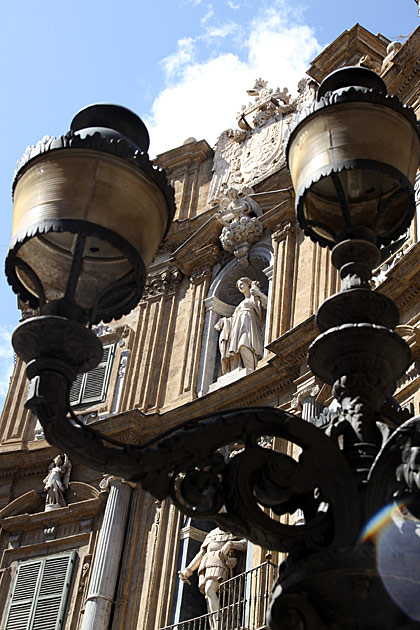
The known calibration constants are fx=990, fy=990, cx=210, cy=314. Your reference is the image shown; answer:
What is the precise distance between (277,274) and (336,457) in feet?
41.7

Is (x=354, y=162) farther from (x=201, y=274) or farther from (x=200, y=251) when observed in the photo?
(x=200, y=251)

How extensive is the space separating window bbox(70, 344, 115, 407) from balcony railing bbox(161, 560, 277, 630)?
535cm

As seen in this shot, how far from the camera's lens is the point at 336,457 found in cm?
356

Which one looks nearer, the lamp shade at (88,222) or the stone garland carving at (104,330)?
the lamp shade at (88,222)

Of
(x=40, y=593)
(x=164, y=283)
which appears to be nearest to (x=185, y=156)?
(x=164, y=283)

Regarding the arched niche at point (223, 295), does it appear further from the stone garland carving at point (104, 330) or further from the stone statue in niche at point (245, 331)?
the stone garland carving at point (104, 330)

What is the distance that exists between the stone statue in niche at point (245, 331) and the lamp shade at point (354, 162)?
1102cm

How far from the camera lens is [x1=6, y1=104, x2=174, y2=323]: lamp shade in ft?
13.6

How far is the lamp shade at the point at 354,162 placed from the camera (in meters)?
4.38

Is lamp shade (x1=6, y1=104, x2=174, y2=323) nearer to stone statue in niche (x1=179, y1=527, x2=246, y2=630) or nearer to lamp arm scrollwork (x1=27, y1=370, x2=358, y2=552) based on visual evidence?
lamp arm scrollwork (x1=27, y1=370, x2=358, y2=552)

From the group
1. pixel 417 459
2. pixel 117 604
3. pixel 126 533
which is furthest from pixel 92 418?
pixel 417 459

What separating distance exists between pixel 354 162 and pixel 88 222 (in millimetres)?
1186

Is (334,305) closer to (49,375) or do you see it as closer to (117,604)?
(49,375)

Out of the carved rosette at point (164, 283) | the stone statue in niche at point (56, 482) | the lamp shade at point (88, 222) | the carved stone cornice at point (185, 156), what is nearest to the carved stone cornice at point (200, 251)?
the carved rosette at point (164, 283)
